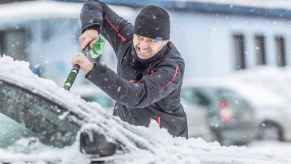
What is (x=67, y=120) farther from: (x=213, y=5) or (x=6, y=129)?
(x=213, y=5)

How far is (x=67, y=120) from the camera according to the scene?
4.05 meters

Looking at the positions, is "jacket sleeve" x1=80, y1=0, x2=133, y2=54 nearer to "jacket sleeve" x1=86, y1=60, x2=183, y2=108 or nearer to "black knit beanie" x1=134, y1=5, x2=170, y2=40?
"black knit beanie" x1=134, y1=5, x2=170, y2=40

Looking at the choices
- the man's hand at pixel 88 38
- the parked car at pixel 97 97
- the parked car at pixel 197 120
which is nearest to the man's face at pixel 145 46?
the man's hand at pixel 88 38

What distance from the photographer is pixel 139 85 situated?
477cm

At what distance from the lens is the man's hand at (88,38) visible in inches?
198

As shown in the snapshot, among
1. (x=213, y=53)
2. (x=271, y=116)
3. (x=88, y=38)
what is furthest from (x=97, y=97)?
(x=213, y=53)

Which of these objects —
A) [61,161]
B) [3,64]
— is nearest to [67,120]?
[61,161]

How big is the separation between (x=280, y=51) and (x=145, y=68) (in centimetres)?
2672

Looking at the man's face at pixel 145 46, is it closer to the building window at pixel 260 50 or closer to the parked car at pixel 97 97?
the parked car at pixel 97 97

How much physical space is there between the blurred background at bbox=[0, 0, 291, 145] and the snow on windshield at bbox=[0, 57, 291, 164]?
280 cm

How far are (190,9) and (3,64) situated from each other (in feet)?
73.7

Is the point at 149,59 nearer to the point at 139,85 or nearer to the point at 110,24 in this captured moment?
the point at 139,85

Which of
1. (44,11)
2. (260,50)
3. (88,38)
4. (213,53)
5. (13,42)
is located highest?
(88,38)

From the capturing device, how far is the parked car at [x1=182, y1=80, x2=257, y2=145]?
1596 centimetres
